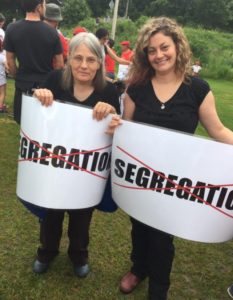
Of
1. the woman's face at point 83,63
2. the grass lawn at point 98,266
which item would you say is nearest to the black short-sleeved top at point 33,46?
the grass lawn at point 98,266

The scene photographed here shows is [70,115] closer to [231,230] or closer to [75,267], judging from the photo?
[231,230]

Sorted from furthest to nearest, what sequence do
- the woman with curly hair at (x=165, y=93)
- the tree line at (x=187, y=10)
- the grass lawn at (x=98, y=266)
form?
the tree line at (x=187, y=10) → the grass lawn at (x=98, y=266) → the woman with curly hair at (x=165, y=93)

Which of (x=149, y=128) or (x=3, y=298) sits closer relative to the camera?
(x=149, y=128)

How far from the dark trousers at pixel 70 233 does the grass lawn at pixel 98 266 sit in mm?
144

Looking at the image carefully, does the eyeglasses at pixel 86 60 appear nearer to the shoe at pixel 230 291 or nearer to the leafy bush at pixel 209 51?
the shoe at pixel 230 291

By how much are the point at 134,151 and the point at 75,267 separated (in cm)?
117

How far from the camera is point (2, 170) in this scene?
437cm

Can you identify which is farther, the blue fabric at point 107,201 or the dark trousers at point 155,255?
the blue fabric at point 107,201

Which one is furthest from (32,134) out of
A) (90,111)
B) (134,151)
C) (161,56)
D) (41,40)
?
(41,40)

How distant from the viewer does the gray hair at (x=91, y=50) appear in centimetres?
221

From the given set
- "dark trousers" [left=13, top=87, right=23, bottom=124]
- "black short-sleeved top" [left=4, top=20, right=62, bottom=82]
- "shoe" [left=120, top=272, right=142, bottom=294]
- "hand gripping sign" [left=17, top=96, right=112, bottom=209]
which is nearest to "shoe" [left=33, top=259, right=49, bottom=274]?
"shoe" [left=120, top=272, right=142, bottom=294]

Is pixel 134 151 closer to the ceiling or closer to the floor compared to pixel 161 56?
closer to the floor

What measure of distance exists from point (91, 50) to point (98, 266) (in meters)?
1.60

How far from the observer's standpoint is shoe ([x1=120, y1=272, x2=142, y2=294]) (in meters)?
2.67
